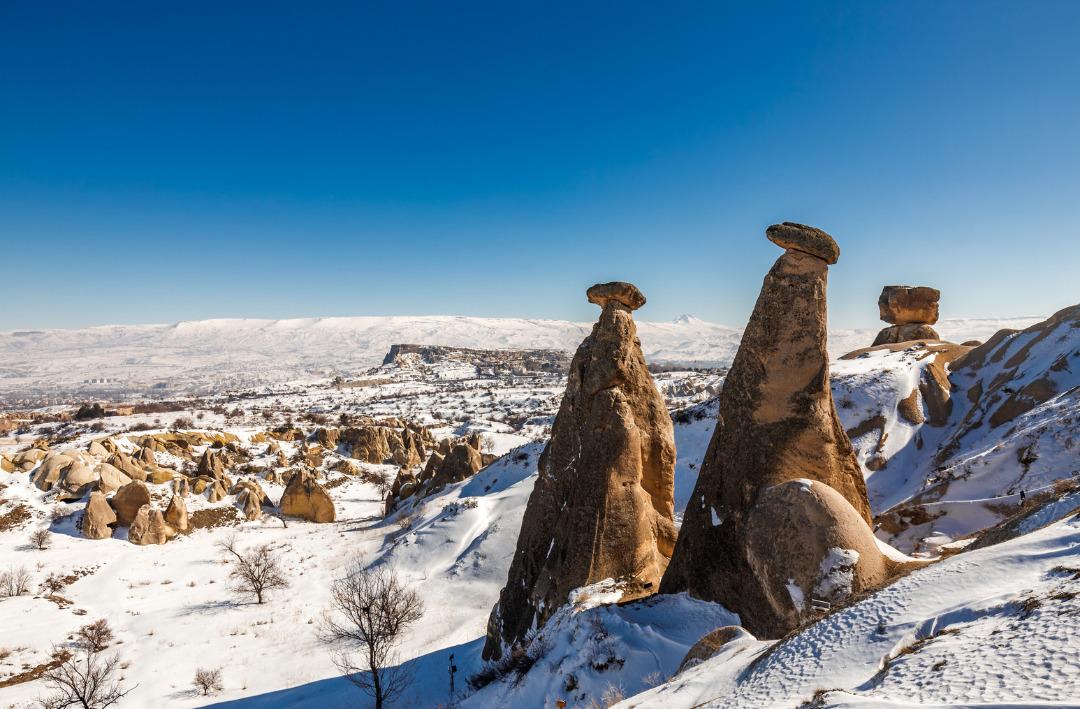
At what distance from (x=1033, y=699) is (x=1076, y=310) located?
35188mm

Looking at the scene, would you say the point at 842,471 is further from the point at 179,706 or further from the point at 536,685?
the point at 179,706

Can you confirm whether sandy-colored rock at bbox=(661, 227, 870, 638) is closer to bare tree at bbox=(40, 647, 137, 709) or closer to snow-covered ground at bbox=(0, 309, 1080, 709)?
snow-covered ground at bbox=(0, 309, 1080, 709)

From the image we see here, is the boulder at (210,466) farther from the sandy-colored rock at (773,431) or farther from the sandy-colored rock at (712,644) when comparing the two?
the sandy-colored rock at (712,644)

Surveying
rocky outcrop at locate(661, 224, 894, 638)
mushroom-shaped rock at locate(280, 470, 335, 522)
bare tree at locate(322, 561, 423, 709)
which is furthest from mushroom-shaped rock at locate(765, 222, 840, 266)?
mushroom-shaped rock at locate(280, 470, 335, 522)

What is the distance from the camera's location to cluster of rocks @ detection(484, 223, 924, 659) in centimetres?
855

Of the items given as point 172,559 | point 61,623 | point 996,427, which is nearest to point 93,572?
point 172,559

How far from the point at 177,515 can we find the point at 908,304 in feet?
174

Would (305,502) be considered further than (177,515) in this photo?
Yes

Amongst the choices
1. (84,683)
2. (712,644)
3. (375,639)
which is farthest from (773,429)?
(84,683)

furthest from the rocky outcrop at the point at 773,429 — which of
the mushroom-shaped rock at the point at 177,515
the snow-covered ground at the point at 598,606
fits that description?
the mushroom-shaped rock at the point at 177,515

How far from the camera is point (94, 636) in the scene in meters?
20.1

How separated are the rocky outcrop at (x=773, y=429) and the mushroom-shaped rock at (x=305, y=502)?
116 feet

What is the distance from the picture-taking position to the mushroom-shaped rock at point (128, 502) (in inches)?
1283

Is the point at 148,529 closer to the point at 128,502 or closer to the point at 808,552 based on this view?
the point at 128,502
